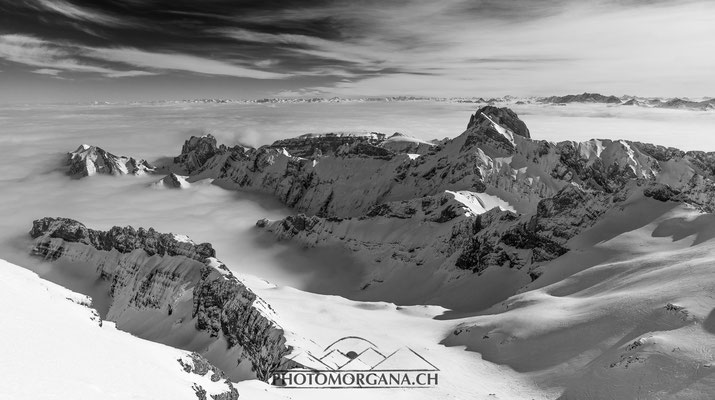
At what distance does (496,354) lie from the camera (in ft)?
303

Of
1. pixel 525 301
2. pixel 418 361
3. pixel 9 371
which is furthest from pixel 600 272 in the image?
pixel 9 371

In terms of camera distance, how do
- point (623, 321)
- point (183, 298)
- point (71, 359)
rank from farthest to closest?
point (183, 298)
point (623, 321)
point (71, 359)

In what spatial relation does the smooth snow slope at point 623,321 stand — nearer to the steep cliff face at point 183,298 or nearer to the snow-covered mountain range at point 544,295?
the snow-covered mountain range at point 544,295

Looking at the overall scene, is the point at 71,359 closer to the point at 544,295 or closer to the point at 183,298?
the point at 183,298

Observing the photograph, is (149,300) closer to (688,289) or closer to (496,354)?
(496,354)

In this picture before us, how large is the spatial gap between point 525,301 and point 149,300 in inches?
4657

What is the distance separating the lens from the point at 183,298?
123062 millimetres
